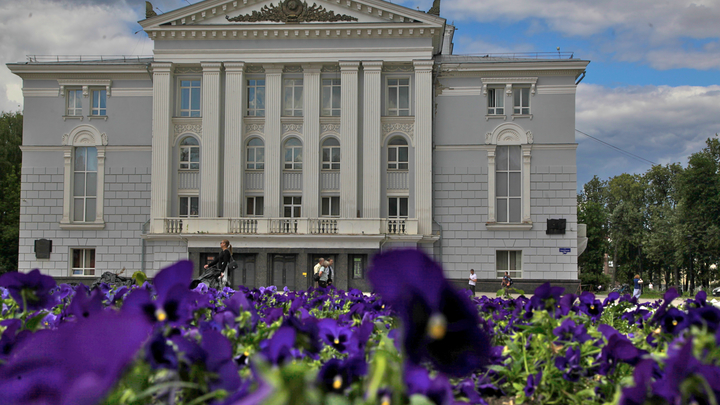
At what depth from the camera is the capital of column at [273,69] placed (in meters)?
30.2

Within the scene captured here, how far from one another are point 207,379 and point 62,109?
3413cm

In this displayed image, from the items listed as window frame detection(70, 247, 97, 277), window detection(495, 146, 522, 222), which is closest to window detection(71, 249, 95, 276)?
window frame detection(70, 247, 97, 277)

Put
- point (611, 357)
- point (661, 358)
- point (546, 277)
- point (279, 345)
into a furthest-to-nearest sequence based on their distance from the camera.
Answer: point (546, 277)
point (611, 357)
point (661, 358)
point (279, 345)

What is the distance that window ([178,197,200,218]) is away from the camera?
3013 centimetres

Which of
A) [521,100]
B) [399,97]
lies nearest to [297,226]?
[399,97]

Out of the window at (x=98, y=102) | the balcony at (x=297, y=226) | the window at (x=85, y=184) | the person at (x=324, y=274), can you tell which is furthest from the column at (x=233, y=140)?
the person at (x=324, y=274)

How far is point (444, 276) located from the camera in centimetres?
105

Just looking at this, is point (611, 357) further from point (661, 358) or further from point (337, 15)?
point (337, 15)

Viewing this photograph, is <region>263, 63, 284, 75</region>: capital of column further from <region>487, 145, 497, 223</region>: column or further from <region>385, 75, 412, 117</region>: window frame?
<region>487, 145, 497, 223</region>: column

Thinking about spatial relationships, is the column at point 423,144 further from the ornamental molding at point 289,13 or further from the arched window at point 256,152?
the arched window at point 256,152

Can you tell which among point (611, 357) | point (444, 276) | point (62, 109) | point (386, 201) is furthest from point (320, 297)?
point (62, 109)

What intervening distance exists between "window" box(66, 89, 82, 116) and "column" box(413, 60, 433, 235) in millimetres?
18147

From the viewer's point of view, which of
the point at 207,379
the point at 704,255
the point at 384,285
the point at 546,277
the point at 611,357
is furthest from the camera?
the point at 704,255

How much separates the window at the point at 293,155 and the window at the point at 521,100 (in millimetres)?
11499
